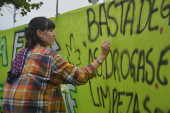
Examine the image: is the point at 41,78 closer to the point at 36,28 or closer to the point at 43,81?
the point at 43,81

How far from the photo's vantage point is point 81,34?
18.3ft

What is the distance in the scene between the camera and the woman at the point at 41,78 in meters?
3.80

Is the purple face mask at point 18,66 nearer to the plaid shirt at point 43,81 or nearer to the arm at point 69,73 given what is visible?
the plaid shirt at point 43,81

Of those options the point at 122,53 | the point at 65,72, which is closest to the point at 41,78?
the point at 65,72

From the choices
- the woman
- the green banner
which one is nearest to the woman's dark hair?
the woman

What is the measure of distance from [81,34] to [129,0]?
1038 millimetres

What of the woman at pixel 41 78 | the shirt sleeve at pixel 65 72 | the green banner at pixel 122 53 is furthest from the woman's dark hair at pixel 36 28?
the green banner at pixel 122 53

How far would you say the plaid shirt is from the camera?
12.5 feet

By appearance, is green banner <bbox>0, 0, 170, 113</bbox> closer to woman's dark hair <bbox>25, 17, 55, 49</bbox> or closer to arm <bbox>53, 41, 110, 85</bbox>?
arm <bbox>53, 41, 110, 85</bbox>

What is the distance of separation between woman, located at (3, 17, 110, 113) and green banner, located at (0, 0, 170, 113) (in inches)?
27.1

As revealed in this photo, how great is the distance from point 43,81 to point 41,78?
3 centimetres

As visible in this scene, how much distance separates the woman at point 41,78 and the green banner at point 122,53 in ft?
2.26

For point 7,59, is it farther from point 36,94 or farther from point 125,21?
point 36,94

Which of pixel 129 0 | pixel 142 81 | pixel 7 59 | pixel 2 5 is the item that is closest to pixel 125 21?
pixel 129 0
